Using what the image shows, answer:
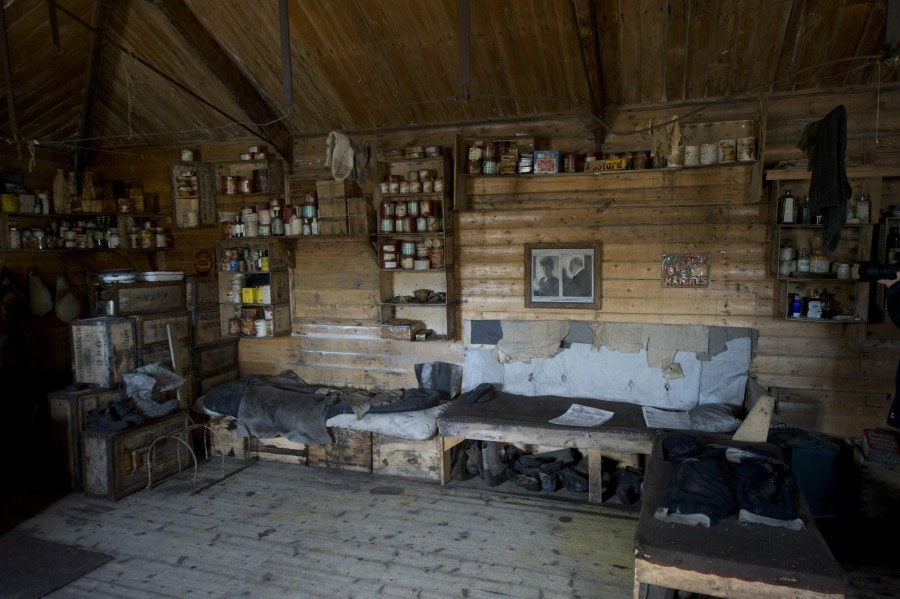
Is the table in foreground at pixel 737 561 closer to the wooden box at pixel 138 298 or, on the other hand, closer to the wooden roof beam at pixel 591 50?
the wooden roof beam at pixel 591 50

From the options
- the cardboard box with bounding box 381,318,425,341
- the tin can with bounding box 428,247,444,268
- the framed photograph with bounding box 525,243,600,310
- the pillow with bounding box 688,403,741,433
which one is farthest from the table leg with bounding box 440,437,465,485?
the pillow with bounding box 688,403,741,433

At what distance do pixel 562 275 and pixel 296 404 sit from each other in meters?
2.45

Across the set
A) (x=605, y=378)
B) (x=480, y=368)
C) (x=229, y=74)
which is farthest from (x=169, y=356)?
(x=605, y=378)

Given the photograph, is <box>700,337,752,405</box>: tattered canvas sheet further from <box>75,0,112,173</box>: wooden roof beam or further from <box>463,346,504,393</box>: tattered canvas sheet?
<box>75,0,112,173</box>: wooden roof beam

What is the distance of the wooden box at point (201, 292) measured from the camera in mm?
5371

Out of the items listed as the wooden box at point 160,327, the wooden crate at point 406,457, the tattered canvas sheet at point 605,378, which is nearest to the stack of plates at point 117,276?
the wooden box at point 160,327

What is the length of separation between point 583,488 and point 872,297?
2387mm

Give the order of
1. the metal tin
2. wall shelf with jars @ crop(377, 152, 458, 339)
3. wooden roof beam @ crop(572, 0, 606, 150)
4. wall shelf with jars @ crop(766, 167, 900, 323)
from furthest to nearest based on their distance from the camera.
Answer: the metal tin, wall shelf with jars @ crop(377, 152, 458, 339), wall shelf with jars @ crop(766, 167, 900, 323), wooden roof beam @ crop(572, 0, 606, 150)

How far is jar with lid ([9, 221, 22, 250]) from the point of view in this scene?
16.4ft

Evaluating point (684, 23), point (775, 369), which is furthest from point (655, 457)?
point (684, 23)

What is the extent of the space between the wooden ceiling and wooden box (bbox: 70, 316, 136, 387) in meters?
1.47

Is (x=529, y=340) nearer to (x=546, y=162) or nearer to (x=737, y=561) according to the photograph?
(x=546, y=162)

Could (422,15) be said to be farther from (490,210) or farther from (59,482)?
(59,482)

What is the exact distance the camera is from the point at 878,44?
11.8 feet
